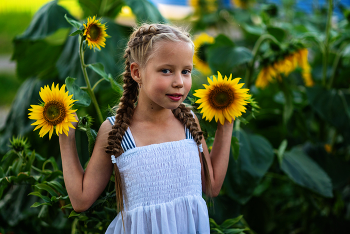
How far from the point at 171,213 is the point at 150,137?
0.14m

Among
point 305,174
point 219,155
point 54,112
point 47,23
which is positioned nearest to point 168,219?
point 219,155

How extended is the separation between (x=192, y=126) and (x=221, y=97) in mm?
83

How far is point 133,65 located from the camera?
63cm

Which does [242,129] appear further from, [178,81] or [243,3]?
[243,3]

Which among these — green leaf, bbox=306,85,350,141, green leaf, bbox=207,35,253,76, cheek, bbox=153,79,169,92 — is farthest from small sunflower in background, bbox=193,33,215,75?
cheek, bbox=153,79,169,92

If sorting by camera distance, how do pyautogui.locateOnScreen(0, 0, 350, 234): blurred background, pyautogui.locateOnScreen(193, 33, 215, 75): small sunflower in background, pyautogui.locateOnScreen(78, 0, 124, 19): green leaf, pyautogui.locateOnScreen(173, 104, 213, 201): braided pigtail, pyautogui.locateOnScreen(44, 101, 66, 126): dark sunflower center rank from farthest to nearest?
pyautogui.locateOnScreen(193, 33, 215, 75): small sunflower in background < pyautogui.locateOnScreen(78, 0, 124, 19): green leaf < pyautogui.locateOnScreen(0, 0, 350, 234): blurred background < pyautogui.locateOnScreen(173, 104, 213, 201): braided pigtail < pyautogui.locateOnScreen(44, 101, 66, 126): dark sunflower center

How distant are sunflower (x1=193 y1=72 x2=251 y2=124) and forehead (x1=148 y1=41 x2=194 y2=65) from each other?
0.28 feet

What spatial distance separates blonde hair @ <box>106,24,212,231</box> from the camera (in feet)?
1.98

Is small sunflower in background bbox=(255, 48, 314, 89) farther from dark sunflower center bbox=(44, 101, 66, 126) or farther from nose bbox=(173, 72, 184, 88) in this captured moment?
dark sunflower center bbox=(44, 101, 66, 126)

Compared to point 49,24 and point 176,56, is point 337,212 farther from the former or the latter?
point 49,24

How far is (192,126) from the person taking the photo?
0.68 metres

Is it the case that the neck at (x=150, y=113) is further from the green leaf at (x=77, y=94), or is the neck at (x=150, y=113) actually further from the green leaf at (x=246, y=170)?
the green leaf at (x=246, y=170)

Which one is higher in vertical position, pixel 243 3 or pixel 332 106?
pixel 243 3

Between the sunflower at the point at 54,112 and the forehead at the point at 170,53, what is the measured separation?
0.54 feet
